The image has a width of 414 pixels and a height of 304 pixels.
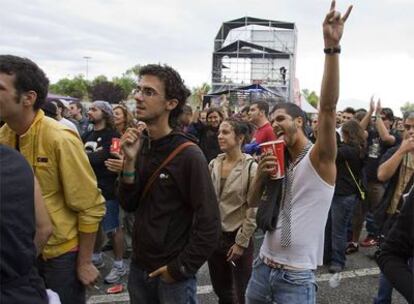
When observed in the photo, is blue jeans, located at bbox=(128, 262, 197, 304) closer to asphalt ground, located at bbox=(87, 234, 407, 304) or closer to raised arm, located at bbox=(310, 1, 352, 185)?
raised arm, located at bbox=(310, 1, 352, 185)

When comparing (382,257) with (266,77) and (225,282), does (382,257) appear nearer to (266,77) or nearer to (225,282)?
(225,282)

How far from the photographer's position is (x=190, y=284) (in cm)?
246

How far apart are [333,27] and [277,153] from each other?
77cm

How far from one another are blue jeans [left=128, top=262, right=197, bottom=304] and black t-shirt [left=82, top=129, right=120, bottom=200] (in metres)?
2.62

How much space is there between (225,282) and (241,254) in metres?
0.46

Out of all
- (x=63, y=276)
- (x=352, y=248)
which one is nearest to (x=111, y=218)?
(x=63, y=276)

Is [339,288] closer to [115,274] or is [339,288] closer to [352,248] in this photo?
[352,248]

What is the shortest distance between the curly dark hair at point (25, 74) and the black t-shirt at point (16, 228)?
0.73 metres

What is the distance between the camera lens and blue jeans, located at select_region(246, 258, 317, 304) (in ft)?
7.91

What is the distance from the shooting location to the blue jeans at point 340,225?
5.38 metres

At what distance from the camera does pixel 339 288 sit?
4863mm

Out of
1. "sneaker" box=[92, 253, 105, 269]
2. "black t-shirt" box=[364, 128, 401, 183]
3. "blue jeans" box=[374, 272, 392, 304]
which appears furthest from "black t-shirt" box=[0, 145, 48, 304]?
"black t-shirt" box=[364, 128, 401, 183]

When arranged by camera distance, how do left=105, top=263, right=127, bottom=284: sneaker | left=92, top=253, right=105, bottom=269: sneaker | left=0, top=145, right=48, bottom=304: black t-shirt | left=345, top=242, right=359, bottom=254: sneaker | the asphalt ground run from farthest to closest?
left=345, top=242, right=359, bottom=254: sneaker
left=92, top=253, right=105, bottom=269: sneaker
left=105, top=263, right=127, bottom=284: sneaker
the asphalt ground
left=0, top=145, right=48, bottom=304: black t-shirt

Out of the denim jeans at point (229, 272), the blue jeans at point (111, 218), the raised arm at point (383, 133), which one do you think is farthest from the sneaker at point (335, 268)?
the blue jeans at point (111, 218)
